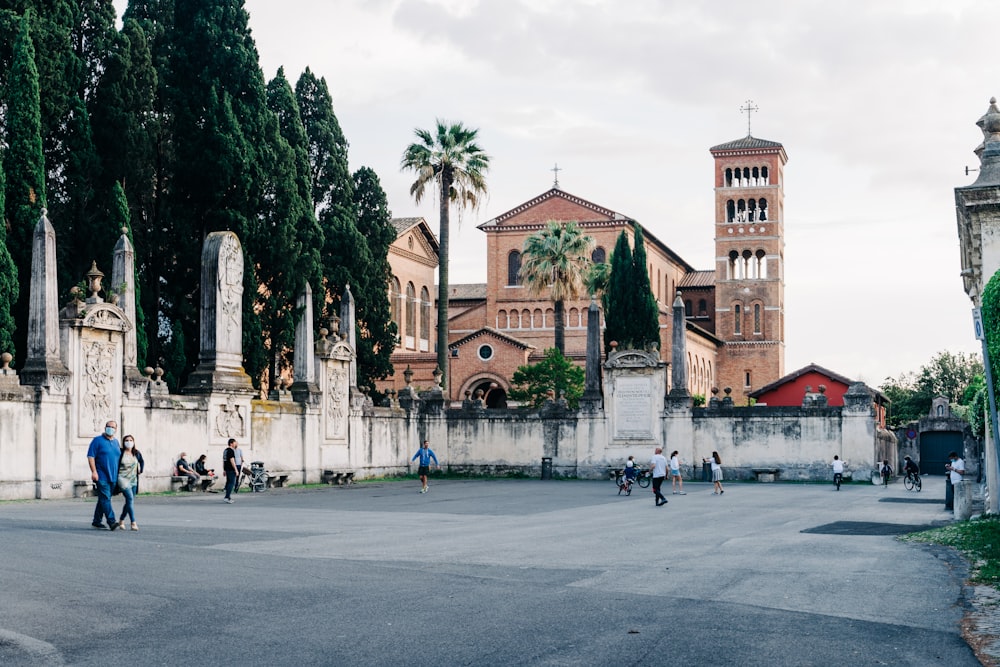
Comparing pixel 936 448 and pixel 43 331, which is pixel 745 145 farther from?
pixel 43 331

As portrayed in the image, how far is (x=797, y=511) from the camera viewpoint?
2462cm

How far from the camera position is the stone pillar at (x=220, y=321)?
96.0ft

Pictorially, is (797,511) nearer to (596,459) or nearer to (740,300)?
(596,459)

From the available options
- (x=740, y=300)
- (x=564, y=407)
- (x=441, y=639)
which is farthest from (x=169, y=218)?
(x=740, y=300)

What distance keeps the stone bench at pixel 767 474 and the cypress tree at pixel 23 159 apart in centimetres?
2457

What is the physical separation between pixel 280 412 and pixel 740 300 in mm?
66419

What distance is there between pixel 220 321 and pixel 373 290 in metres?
18.0

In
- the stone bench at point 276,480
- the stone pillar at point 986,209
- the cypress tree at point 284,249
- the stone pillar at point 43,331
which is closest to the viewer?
the stone pillar at point 986,209

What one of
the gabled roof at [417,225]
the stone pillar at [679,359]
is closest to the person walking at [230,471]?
the stone pillar at [679,359]

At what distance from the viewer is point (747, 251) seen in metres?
94.1

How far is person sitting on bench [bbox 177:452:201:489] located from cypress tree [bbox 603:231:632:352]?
31614 mm

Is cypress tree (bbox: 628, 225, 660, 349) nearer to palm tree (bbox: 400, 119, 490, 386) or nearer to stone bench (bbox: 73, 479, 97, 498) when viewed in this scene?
palm tree (bbox: 400, 119, 490, 386)

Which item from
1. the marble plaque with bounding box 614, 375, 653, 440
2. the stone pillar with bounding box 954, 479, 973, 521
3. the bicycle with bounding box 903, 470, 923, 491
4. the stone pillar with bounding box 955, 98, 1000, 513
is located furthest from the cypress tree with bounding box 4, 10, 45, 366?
the bicycle with bounding box 903, 470, 923, 491

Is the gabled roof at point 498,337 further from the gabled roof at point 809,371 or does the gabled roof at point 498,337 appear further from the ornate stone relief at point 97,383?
the ornate stone relief at point 97,383
